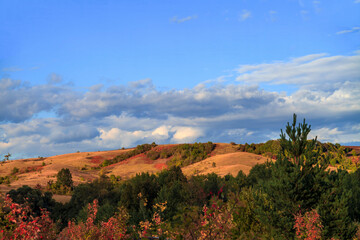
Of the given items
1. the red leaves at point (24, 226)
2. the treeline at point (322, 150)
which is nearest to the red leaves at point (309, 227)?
the red leaves at point (24, 226)

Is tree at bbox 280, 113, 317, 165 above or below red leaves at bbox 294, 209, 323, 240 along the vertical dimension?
above

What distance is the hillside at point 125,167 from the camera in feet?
170

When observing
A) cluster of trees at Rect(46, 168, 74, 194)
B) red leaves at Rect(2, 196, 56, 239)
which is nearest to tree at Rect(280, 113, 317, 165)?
red leaves at Rect(2, 196, 56, 239)

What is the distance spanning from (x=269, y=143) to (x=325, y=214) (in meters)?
51.7

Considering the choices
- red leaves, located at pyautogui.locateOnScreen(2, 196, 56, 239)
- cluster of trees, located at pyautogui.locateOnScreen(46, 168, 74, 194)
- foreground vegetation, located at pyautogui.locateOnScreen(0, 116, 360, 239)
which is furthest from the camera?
cluster of trees, located at pyautogui.locateOnScreen(46, 168, 74, 194)

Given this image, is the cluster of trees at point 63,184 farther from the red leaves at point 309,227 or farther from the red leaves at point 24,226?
the red leaves at point 24,226

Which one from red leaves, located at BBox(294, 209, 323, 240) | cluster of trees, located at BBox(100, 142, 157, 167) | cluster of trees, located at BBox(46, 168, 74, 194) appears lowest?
red leaves, located at BBox(294, 209, 323, 240)

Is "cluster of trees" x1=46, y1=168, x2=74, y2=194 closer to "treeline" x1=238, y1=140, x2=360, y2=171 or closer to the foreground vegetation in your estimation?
the foreground vegetation

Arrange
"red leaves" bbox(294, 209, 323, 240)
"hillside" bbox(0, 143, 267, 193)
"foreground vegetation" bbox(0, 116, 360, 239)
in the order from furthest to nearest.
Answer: "hillside" bbox(0, 143, 267, 193) < "red leaves" bbox(294, 209, 323, 240) < "foreground vegetation" bbox(0, 116, 360, 239)

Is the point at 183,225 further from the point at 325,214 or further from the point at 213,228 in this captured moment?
the point at 325,214

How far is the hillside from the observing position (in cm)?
5167

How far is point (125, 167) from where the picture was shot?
218 ft

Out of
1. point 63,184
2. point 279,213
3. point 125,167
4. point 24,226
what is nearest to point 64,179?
point 63,184

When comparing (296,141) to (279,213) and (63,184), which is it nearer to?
(279,213)
